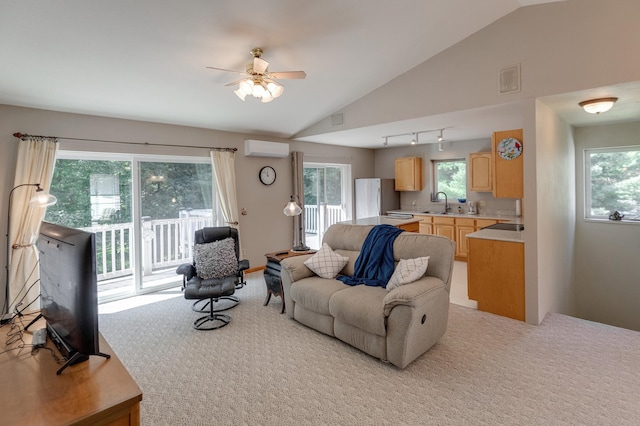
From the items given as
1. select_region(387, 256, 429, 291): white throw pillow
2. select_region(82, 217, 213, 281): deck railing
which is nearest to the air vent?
select_region(387, 256, 429, 291): white throw pillow

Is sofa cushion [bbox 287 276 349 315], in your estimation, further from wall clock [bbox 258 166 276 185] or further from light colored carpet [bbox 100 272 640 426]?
wall clock [bbox 258 166 276 185]

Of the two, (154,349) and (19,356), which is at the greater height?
(19,356)

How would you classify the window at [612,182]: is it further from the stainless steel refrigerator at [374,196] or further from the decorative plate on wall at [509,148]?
the stainless steel refrigerator at [374,196]

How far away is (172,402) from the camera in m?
2.27

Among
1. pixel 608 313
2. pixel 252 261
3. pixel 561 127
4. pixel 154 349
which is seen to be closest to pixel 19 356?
pixel 154 349

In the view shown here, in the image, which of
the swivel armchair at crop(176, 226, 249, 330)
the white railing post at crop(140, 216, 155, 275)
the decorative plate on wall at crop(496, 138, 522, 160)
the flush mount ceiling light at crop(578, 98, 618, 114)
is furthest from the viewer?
the white railing post at crop(140, 216, 155, 275)

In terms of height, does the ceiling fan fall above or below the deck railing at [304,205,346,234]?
above

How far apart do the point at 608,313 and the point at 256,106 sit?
6077 mm

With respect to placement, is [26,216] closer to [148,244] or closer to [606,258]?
[148,244]

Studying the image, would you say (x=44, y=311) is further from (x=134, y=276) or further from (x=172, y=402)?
(x=134, y=276)

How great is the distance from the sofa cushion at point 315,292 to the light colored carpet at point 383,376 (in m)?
0.31

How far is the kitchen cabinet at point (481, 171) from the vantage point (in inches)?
230

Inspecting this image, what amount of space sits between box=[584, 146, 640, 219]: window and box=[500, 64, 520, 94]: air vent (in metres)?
2.72

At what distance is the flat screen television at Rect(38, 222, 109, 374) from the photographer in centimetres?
126
